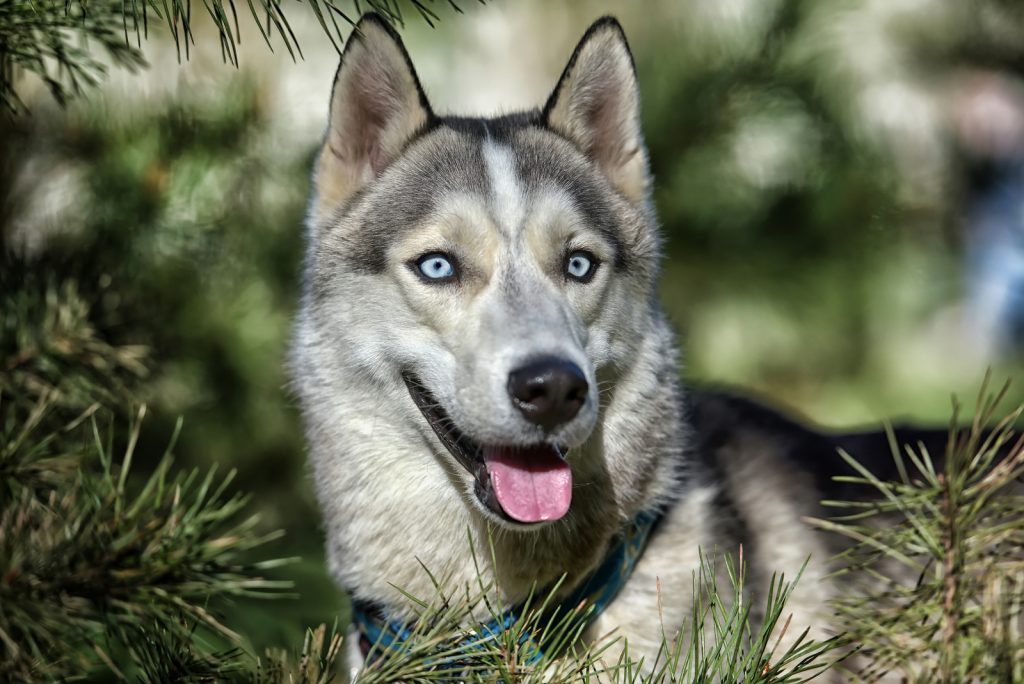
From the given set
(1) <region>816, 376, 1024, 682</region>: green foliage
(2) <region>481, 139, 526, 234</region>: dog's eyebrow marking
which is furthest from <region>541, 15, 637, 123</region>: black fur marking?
(1) <region>816, 376, 1024, 682</region>: green foliage

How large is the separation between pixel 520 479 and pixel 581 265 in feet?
1.68

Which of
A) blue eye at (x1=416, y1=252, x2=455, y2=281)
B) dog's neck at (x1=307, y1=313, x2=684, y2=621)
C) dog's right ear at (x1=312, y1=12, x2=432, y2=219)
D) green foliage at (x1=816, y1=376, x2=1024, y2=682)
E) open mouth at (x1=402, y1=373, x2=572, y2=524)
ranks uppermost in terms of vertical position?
dog's right ear at (x1=312, y1=12, x2=432, y2=219)

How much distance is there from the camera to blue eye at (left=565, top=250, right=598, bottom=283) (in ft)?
6.77

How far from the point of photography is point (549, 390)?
Answer: 1.70 metres

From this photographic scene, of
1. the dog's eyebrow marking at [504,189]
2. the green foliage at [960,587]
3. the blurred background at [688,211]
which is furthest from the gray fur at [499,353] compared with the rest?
Answer: the green foliage at [960,587]

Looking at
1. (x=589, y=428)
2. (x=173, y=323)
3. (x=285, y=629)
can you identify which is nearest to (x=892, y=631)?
(x=589, y=428)

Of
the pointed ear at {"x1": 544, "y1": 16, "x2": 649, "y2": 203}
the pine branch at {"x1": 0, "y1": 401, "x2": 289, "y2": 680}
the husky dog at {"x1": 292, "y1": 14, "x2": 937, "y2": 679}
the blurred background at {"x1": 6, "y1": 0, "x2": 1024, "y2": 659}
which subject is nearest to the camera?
the pine branch at {"x1": 0, "y1": 401, "x2": 289, "y2": 680}

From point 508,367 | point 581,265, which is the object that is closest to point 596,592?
point 508,367

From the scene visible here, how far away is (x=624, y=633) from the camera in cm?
186

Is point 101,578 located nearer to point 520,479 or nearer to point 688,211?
point 520,479

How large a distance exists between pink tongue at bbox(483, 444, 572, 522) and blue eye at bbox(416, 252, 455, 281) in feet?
1.25

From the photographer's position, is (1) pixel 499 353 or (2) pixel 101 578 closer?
(2) pixel 101 578

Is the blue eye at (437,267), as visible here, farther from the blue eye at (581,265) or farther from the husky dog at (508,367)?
the blue eye at (581,265)

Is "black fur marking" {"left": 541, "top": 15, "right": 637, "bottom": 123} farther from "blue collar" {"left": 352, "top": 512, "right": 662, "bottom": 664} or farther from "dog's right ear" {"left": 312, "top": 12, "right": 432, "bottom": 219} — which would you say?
"blue collar" {"left": 352, "top": 512, "right": 662, "bottom": 664}
